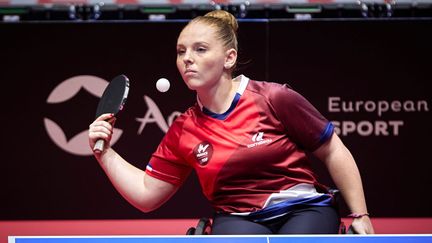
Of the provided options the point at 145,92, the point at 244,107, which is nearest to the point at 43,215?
the point at 145,92

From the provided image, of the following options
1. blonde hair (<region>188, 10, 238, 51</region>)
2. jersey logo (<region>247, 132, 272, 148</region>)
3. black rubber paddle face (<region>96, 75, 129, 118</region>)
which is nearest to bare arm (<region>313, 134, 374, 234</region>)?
jersey logo (<region>247, 132, 272, 148</region>)

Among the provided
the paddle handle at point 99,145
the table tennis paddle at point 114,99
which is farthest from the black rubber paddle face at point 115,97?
the paddle handle at point 99,145

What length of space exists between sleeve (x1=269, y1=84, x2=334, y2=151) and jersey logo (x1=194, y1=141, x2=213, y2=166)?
30 cm

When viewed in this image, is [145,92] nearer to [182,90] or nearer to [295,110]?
[182,90]

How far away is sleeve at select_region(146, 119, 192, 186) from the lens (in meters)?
3.35

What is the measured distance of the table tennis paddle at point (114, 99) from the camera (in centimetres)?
313

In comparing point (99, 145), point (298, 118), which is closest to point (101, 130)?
point (99, 145)

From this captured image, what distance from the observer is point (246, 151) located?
3.15m

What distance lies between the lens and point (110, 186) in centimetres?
538

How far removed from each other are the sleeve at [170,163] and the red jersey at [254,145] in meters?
0.07

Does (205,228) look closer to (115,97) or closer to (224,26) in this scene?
(115,97)

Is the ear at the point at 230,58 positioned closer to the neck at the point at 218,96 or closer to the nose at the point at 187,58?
the neck at the point at 218,96

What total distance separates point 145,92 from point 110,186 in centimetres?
65

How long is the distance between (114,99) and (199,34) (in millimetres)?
422
